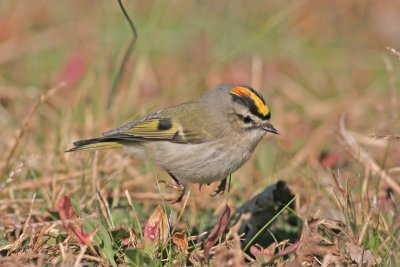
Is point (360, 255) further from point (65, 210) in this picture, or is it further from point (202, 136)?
point (65, 210)

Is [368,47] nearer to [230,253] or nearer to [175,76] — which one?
[175,76]

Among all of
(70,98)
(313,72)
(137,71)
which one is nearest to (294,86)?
(313,72)

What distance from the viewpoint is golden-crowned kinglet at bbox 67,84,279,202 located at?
4125 mm

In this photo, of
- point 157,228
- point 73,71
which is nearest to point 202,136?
point 157,228

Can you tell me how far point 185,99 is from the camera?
6691mm

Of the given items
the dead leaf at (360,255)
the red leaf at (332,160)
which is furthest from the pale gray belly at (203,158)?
the red leaf at (332,160)

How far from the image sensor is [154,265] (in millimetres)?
3309

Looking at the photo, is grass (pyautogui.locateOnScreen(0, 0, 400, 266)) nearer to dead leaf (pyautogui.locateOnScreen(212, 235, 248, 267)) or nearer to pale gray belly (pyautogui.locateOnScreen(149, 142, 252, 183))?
dead leaf (pyautogui.locateOnScreen(212, 235, 248, 267))

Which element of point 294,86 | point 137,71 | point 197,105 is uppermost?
point 197,105

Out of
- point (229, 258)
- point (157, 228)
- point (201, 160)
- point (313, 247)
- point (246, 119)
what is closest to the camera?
point (229, 258)

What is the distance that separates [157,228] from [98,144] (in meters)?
1.00

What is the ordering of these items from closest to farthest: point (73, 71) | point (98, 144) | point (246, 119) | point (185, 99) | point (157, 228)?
point (157, 228)
point (246, 119)
point (98, 144)
point (185, 99)
point (73, 71)

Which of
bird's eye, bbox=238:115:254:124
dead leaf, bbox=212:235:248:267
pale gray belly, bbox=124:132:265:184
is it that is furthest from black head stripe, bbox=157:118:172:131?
dead leaf, bbox=212:235:248:267

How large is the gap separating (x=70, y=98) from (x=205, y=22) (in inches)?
88.5
